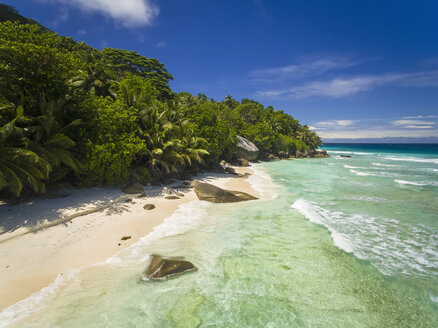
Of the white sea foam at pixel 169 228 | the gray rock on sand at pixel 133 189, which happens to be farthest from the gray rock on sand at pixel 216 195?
the gray rock on sand at pixel 133 189

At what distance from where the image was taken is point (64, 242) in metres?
7.34

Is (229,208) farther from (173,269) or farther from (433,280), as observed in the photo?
(433,280)

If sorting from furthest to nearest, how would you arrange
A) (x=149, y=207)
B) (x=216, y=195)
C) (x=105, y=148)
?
(x=216, y=195) → (x=105, y=148) → (x=149, y=207)

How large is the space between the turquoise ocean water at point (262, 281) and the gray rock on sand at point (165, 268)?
22 centimetres

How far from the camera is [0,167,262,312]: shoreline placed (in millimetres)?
5512

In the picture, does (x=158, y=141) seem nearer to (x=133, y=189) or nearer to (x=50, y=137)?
(x=133, y=189)

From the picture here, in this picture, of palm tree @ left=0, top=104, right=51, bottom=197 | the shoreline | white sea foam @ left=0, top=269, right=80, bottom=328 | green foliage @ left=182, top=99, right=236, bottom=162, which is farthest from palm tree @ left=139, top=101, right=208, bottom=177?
white sea foam @ left=0, top=269, right=80, bottom=328

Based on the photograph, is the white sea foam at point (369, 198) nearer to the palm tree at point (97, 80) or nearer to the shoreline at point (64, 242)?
the shoreline at point (64, 242)

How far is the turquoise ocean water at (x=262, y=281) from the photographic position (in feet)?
15.7

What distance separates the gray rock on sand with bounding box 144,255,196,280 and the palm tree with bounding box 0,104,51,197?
6046mm

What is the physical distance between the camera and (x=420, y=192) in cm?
1820

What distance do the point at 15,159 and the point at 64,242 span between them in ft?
13.4

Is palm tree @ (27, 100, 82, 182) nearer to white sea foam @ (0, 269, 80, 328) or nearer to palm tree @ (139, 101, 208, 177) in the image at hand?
palm tree @ (139, 101, 208, 177)

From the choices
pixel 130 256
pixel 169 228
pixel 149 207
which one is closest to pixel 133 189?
pixel 149 207
